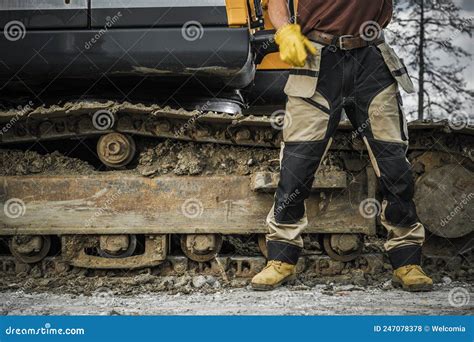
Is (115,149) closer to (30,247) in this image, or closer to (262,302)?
(30,247)

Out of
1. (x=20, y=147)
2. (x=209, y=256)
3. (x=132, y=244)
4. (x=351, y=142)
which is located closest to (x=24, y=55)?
(x=20, y=147)

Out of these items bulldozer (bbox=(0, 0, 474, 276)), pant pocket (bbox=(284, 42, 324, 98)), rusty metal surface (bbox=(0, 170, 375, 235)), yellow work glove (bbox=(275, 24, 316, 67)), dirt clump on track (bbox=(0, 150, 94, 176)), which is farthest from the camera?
dirt clump on track (bbox=(0, 150, 94, 176))

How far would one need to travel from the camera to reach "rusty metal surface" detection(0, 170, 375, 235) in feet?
13.9

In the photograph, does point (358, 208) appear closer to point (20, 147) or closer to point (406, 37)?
point (20, 147)

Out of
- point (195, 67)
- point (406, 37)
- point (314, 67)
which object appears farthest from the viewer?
point (406, 37)

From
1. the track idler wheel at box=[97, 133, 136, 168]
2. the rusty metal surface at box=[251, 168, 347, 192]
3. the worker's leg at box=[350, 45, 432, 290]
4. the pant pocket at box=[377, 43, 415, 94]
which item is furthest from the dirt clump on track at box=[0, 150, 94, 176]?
the pant pocket at box=[377, 43, 415, 94]

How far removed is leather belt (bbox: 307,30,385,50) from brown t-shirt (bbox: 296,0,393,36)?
0.03m

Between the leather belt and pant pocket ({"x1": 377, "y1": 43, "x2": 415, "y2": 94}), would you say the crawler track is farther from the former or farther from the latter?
the leather belt

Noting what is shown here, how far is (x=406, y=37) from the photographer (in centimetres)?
1198

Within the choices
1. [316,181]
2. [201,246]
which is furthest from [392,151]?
[201,246]

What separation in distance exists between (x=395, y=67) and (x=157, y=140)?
1.71m

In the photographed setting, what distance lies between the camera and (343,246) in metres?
4.27

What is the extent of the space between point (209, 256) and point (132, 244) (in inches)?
21.1

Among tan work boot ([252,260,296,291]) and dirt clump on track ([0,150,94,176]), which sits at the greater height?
dirt clump on track ([0,150,94,176])
